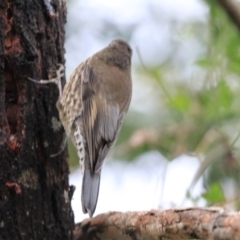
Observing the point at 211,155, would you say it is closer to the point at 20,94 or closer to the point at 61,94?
the point at 61,94

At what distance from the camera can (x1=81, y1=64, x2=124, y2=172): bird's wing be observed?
4.01 meters

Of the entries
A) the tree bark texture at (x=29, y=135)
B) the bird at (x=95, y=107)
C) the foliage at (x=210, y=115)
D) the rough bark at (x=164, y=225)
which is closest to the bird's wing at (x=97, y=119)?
the bird at (x=95, y=107)

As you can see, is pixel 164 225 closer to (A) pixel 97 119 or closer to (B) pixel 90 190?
(B) pixel 90 190

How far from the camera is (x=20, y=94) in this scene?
3311 millimetres

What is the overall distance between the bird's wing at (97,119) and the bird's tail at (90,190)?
1.7 inches

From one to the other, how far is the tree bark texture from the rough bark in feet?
0.64

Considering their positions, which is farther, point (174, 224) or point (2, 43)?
point (2, 43)

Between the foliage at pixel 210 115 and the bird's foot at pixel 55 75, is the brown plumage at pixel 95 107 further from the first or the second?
the foliage at pixel 210 115

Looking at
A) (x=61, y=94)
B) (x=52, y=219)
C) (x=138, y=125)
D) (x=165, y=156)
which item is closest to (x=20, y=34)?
(x=61, y=94)

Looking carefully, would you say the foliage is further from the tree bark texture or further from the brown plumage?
the tree bark texture

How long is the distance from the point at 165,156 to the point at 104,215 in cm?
167

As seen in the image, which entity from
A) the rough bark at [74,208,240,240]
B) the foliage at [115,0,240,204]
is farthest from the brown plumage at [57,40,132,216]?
the rough bark at [74,208,240,240]

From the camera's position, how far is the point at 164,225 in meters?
2.71

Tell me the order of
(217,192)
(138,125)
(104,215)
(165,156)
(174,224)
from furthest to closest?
1. (138,125)
2. (165,156)
3. (217,192)
4. (104,215)
5. (174,224)
